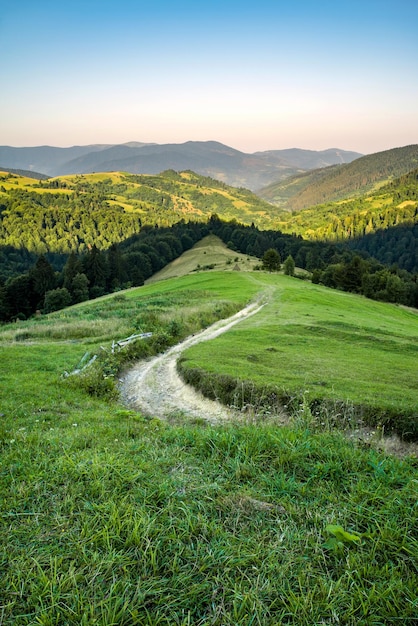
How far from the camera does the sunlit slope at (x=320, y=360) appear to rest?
1488 cm

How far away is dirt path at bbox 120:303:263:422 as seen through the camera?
52.5 feet

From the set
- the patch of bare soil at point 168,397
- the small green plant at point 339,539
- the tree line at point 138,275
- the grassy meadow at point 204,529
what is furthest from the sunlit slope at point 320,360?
the tree line at point 138,275

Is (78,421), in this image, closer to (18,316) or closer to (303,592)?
(303,592)

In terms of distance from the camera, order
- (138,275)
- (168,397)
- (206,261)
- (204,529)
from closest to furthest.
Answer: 1. (204,529)
2. (168,397)
3. (138,275)
4. (206,261)

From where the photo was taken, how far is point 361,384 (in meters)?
16.4

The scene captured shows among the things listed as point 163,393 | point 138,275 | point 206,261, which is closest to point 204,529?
point 163,393

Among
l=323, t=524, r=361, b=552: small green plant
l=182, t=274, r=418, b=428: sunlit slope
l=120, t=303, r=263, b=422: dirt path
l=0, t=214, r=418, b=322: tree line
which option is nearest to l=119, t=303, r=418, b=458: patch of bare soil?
l=120, t=303, r=263, b=422: dirt path

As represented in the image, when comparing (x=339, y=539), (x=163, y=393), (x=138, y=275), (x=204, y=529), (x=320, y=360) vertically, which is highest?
(x=339, y=539)

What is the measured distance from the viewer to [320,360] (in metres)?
21.2

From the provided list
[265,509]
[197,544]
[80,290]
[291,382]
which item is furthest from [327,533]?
[80,290]

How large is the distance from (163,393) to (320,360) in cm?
991

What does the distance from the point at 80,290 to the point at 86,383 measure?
74.8 meters

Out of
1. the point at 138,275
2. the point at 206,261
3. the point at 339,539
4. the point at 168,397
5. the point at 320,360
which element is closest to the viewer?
the point at 339,539

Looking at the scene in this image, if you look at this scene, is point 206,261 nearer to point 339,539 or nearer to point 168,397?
point 168,397
